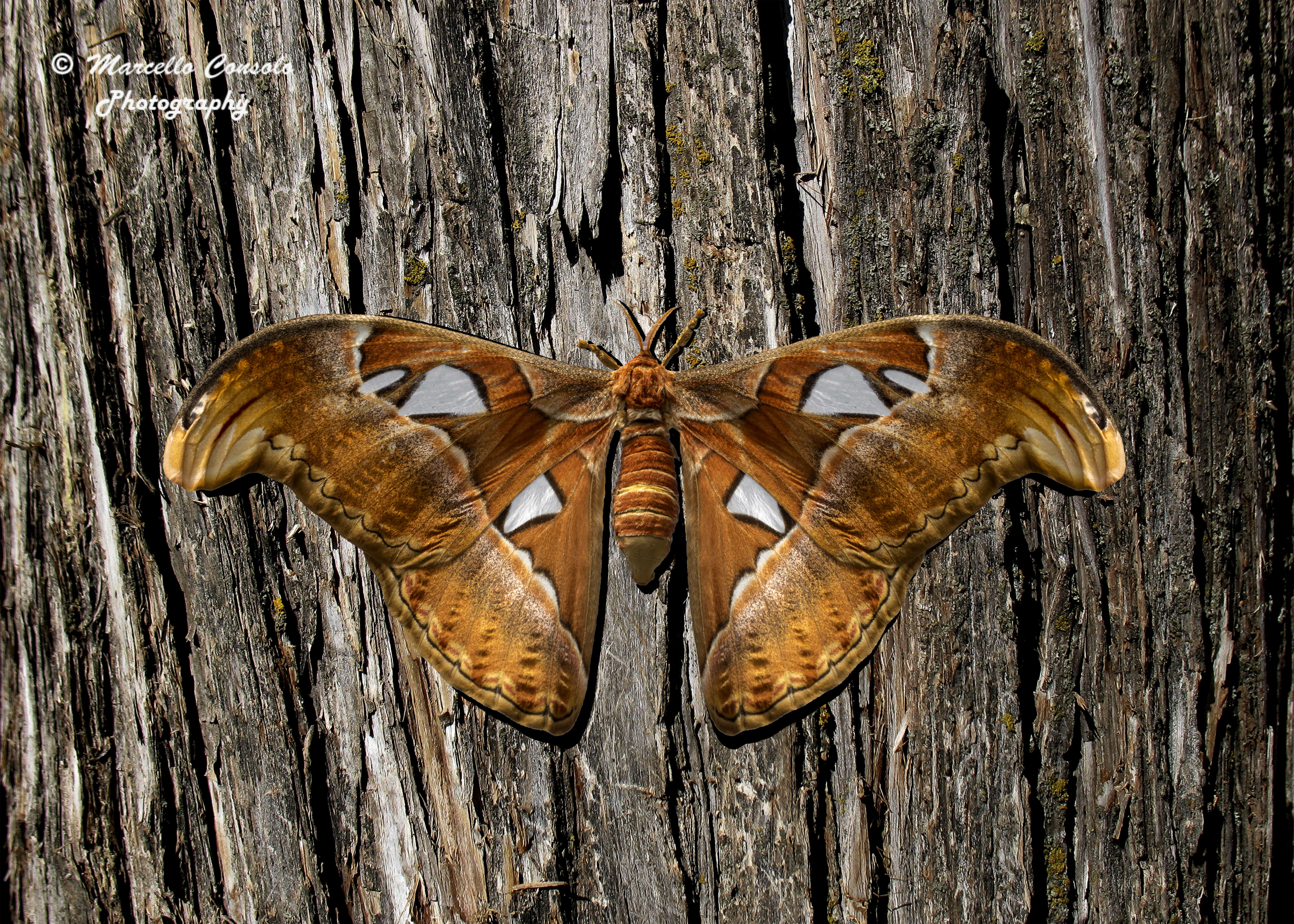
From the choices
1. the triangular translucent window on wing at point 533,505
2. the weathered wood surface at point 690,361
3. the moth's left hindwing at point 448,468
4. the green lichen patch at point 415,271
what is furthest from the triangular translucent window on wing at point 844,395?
the green lichen patch at point 415,271

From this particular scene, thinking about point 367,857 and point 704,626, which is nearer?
point 704,626

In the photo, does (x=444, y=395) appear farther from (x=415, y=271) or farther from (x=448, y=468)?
(x=415, y=271)

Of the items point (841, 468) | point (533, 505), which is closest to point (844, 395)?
point (841, 468)

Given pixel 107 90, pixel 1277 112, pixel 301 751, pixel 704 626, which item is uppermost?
pixel 107 90

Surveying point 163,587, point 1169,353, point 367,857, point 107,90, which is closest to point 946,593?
point 1169,353

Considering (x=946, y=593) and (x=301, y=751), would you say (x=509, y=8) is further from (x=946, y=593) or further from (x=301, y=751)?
(x=301, y=751)

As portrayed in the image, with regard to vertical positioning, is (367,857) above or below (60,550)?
below
